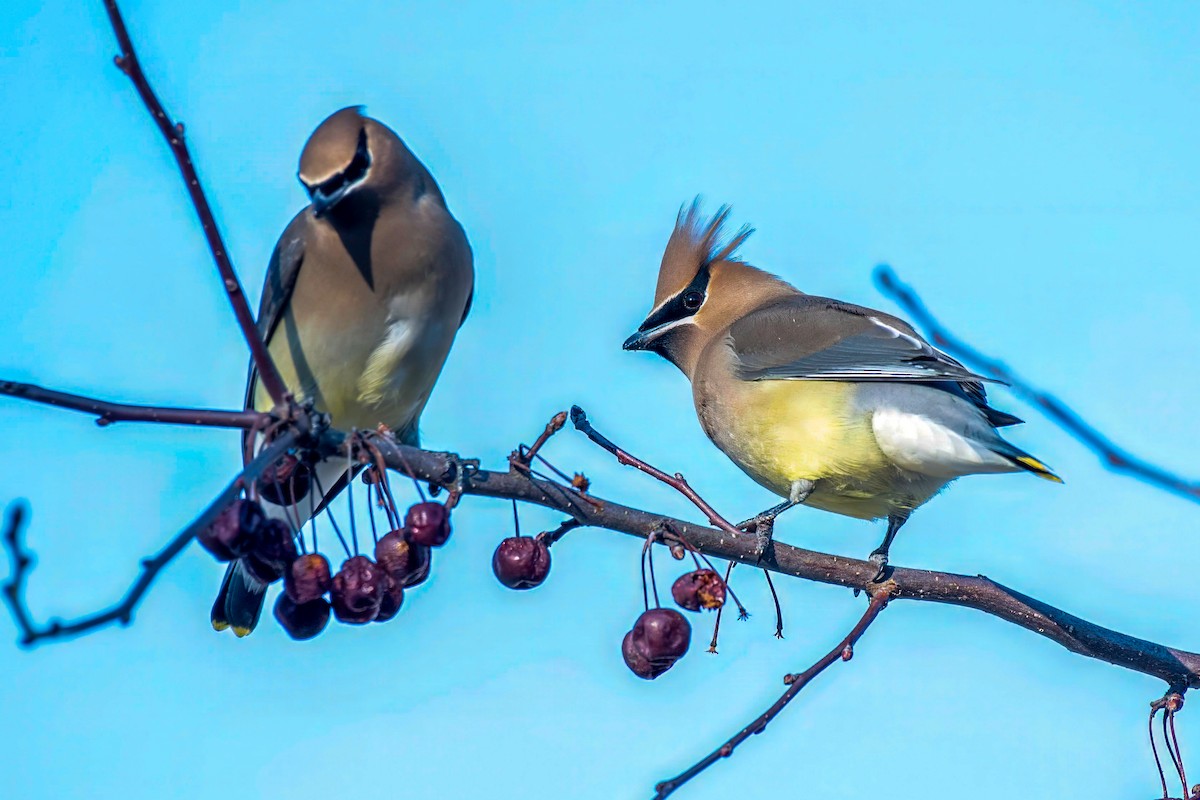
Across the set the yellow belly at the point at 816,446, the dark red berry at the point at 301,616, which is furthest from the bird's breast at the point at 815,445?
the dark red berry at the point at 301,616

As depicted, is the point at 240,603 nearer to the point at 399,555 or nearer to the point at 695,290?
the point at 399,555

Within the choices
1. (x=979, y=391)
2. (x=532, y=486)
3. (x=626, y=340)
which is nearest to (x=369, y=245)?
(x=532, y=486)

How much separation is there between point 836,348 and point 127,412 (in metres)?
3.00

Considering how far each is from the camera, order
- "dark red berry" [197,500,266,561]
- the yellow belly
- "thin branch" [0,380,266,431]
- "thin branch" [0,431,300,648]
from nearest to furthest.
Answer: "thin branch" [0,431,300,648], "thin branch" [0,380,266,431], "dark red berry" [197,500,266,561], the yellow belly

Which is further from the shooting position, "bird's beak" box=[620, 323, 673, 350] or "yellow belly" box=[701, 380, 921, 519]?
"bird's beak" box=[620, 323, 673, 350]

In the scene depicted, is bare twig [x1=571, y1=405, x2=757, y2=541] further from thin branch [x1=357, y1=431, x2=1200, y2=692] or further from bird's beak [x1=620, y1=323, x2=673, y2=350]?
bird's beak [x1=620, y1=323, x2=673, y2=350]

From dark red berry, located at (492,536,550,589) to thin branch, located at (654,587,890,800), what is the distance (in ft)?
1.98

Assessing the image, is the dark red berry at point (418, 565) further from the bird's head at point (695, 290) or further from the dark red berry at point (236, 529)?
the bird's head at point (695, 290)

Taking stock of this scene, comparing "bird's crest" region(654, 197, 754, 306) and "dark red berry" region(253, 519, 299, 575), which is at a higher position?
"bird's crest" region(654, 197, 754, 306)

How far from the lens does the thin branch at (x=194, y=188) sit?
6.23 feet

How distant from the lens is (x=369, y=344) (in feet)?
13.1

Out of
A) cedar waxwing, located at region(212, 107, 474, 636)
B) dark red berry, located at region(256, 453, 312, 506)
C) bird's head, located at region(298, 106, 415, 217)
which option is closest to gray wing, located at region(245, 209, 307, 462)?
cedar waxwing, located at region(212, 107, 474, 636)

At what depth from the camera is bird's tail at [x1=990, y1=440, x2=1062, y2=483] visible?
3566 mm

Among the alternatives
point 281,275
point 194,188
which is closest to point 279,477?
point 194,188
